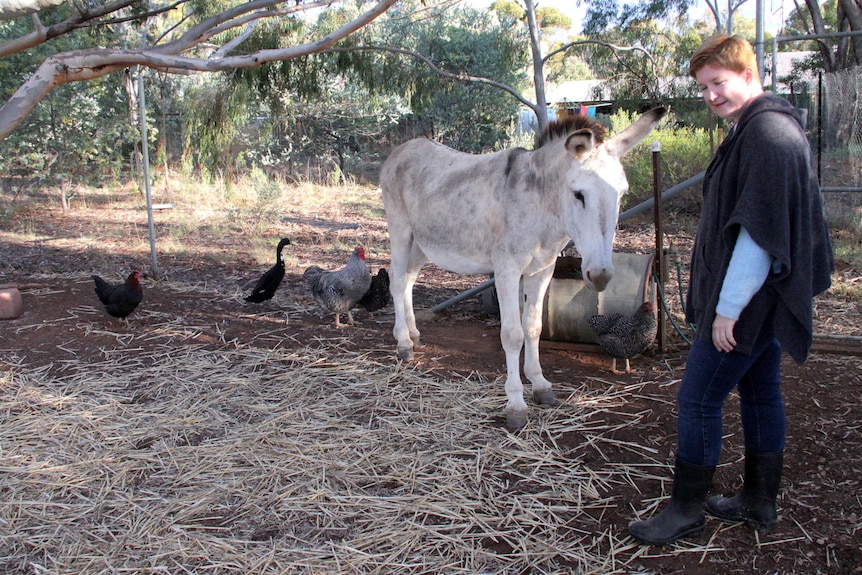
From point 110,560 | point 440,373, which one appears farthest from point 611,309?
point 110,560

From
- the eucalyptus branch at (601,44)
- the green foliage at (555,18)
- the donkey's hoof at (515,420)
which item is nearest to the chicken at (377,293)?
the donkey's hoof at (515,420)

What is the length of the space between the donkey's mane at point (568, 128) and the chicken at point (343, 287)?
2.60 m

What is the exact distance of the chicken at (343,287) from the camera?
6176 millimetres

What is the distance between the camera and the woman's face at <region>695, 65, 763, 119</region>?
2.44m

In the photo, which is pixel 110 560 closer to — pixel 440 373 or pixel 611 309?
pixel 440 373

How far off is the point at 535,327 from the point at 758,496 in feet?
6.13

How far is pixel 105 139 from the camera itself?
575 inches

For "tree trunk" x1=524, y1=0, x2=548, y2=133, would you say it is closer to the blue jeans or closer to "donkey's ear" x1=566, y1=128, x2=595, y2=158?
"donkey's ear" x1=566, y1=128, x2=595, y2=158

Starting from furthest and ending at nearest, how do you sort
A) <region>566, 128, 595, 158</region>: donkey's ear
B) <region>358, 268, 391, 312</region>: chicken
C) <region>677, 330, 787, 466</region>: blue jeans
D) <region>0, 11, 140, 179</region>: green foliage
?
1. <region>0, 11, 140, 179</region>: green foliage
2. <region>358, 268, 391, 312</region>: chicken
3. <region>566, 128, 595, 158</region>: donkey's ear
4. <region>677, 330, 787, 466</region>: blue jeans

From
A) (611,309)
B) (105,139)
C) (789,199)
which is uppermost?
(105,139)

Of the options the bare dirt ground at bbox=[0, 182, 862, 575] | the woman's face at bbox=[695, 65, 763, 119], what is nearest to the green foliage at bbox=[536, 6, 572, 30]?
the bare dirt ground at bbox=[0, 182, 862, 575]

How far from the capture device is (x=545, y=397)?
14.6 ft

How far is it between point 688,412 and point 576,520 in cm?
84

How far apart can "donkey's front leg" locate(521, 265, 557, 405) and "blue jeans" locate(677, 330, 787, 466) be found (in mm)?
1679
